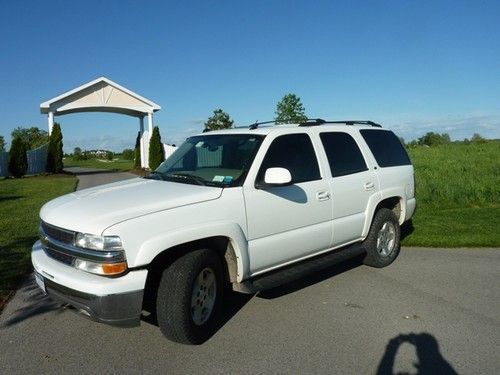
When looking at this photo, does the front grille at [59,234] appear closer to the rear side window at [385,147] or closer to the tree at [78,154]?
the rear side window at [385,147]

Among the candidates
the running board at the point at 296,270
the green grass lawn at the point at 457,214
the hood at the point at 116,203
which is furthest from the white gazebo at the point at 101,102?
the hood at the point at 116,203

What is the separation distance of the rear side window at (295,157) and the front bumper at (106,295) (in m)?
1.76

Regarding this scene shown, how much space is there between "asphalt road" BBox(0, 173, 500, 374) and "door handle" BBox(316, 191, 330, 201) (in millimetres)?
1122

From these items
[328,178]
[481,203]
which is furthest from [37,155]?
[328,178]

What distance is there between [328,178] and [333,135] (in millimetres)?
720

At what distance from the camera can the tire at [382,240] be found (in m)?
6.38

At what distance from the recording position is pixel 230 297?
550 cm

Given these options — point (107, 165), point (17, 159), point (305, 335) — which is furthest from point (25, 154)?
point (305, 335)

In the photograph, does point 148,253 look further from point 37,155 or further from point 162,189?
point 37,155

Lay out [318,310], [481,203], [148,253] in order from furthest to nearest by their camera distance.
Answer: [481,203]
[318,310]
[148,253]

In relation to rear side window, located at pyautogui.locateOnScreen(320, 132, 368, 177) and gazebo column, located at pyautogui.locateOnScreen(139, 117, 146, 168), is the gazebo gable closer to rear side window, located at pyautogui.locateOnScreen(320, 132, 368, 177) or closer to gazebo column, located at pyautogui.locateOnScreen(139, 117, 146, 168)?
gazebo column, located at pyautogui.locateOnScreen(139, 117, 146, 168)

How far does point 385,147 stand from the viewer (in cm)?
698

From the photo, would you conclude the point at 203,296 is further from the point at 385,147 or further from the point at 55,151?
the point at 55,151

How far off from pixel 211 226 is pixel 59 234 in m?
1.29
